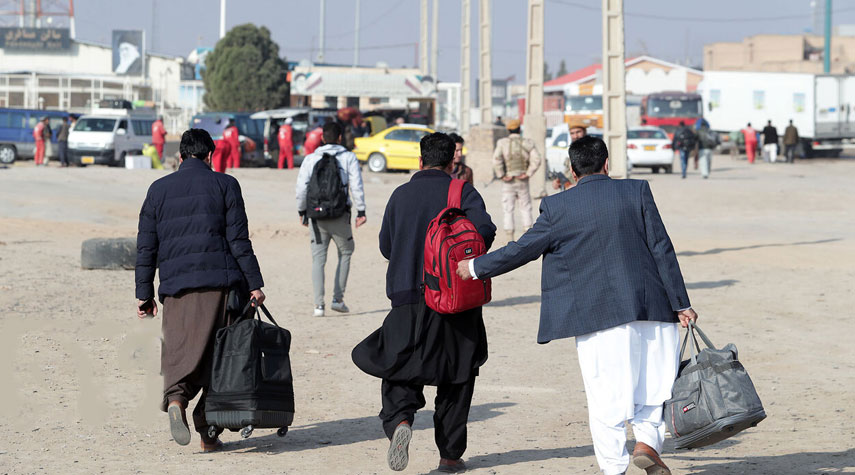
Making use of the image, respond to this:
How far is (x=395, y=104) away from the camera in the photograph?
61.9 metres

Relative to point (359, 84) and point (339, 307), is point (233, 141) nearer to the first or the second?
point (339, 307)

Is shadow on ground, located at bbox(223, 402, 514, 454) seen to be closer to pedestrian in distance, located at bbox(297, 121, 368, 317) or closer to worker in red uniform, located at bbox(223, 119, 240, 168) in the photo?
pedestrian in distance, located at bbox(297, 121, 368, 317)

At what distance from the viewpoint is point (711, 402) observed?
16.6 feet

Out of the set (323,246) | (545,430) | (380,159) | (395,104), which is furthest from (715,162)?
(545,430)

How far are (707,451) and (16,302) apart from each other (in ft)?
24.6

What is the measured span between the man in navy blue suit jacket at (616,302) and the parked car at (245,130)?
3135 centimetres

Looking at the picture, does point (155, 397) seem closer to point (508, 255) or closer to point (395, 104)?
point (508, 255)

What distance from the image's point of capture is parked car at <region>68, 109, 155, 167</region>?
1345 inches

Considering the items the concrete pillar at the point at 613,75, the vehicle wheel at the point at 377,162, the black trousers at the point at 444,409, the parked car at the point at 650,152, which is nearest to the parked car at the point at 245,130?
the vehicle wheel at the point at 377,162

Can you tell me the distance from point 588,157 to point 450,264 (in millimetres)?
808

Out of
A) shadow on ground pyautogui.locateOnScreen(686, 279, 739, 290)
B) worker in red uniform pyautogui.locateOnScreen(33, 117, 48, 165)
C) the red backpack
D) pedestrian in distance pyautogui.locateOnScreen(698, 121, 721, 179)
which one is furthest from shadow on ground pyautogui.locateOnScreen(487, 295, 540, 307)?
worker in red uniform pyautogui.locateOnScreen(33, 117, 48, 165)

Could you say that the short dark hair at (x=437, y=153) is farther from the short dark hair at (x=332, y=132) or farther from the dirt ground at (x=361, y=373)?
the short dark hair at (x=332, y=132)

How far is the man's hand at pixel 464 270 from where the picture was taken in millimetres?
5449

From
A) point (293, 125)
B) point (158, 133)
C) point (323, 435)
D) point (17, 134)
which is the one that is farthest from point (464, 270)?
point (293, 125)
